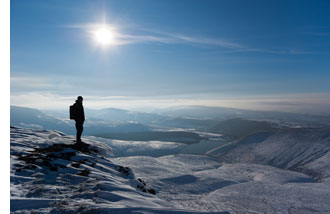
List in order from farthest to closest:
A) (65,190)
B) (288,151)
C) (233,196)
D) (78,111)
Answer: (288,151) → (233,196) → (78,111) → (65,190)

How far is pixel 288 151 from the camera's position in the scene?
95500 mm

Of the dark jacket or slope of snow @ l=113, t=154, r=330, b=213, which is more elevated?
the dark jacket

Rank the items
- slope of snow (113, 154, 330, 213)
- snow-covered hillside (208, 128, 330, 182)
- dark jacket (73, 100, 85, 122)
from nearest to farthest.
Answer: dark jacket (73, 100, 85, 122), slope of snow (113, 154, 330, 213), snow-covered hillside (208, 128, 330, 182)

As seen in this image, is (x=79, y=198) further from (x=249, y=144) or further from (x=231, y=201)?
(x=249, y=144)

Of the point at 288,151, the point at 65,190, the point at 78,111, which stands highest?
the point at 78,111

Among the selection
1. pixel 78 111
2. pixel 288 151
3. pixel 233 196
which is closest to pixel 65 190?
pixel 78 111

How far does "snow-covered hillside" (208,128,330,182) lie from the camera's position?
246 ft

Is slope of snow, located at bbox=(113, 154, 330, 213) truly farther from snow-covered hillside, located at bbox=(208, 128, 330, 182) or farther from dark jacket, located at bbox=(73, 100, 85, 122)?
snow-covered hillside, located at bbox=(208, 128, 330, 182)

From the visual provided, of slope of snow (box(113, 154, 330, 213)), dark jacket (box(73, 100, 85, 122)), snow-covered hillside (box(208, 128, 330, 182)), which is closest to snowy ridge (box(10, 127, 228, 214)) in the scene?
dark jacket (box(73, 100, 85, 122))

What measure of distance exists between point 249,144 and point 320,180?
5628cm

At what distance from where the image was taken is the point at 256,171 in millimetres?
68062

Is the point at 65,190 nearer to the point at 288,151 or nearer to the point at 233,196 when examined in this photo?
the point at 233,196
